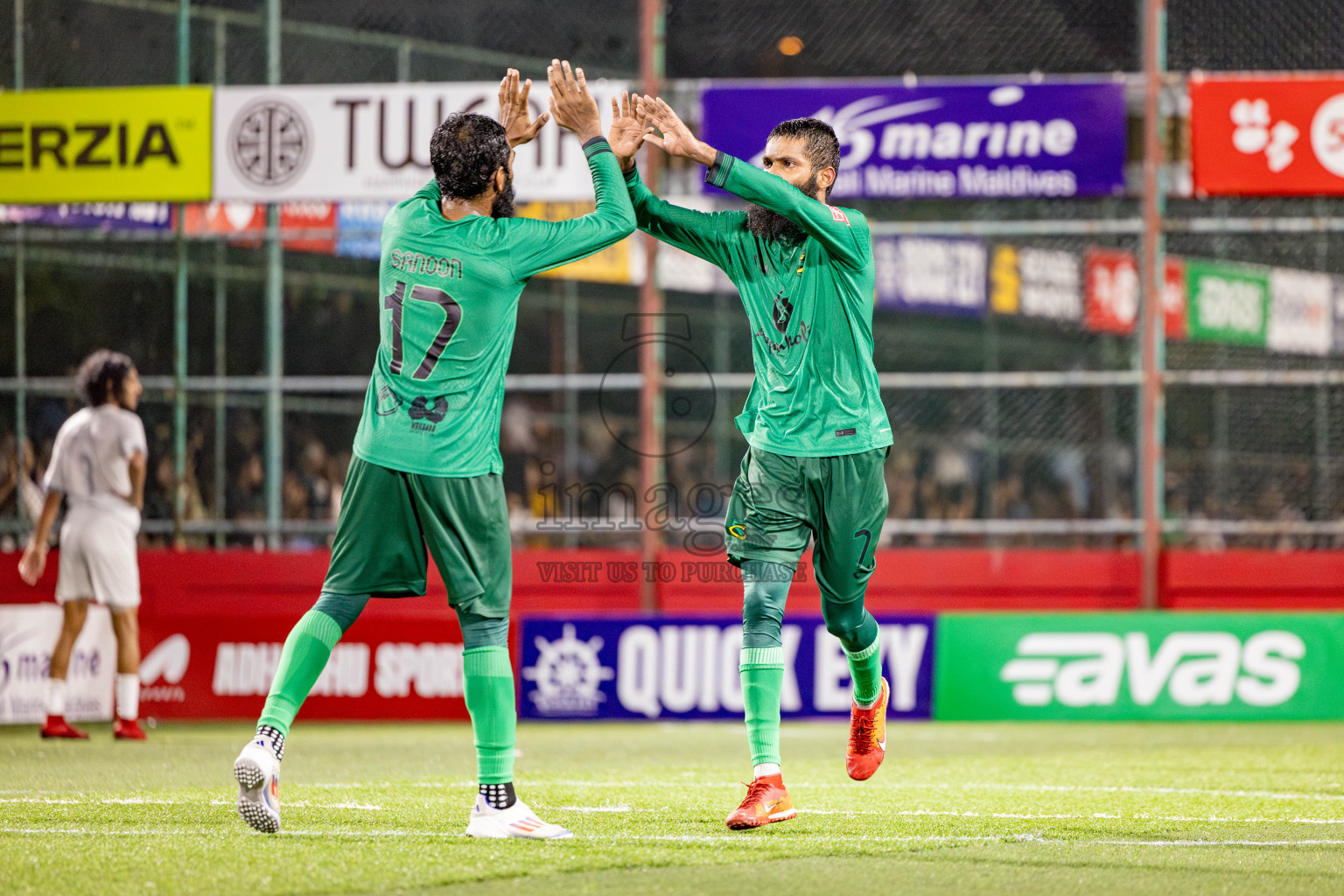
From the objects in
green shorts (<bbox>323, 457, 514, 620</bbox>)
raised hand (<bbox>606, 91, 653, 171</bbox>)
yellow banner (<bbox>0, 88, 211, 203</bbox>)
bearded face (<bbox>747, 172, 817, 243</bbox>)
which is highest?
yellow banner (<bbox>0, 88, 211, 203</bbox>)

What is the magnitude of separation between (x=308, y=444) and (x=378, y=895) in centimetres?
1023

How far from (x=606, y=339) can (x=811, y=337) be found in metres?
14.2

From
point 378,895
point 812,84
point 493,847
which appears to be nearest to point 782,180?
point 493,847

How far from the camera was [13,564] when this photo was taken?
11734 mm

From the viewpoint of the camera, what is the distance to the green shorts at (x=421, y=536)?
4.67 meters

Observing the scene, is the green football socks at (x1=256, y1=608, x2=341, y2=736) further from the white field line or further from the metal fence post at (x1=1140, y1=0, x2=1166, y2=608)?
the metal fence post at (x1=1140, y1=0, x2=1166, y2=608)

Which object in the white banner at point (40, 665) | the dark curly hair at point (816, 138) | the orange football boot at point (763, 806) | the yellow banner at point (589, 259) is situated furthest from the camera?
the yellow banner at point (589, 259)

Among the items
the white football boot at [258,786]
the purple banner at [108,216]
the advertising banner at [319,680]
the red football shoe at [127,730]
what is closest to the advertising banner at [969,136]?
the advertising banner at [319,680]

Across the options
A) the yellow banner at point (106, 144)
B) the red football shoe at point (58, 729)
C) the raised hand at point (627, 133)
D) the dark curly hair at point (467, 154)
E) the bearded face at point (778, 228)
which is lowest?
the red football shoe at point (58, 729)

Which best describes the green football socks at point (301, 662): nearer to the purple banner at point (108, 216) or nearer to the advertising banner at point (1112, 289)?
the purple banner at point (108, 216)

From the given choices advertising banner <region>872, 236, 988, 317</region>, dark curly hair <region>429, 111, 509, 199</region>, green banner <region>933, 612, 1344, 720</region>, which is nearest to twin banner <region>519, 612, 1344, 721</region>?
green banner <region>933, 612, 1344, 720</region>

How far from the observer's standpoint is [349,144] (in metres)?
12.1

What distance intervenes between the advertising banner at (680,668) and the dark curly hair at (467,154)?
6.25m

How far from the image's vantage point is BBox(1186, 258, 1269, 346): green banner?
771 inches
